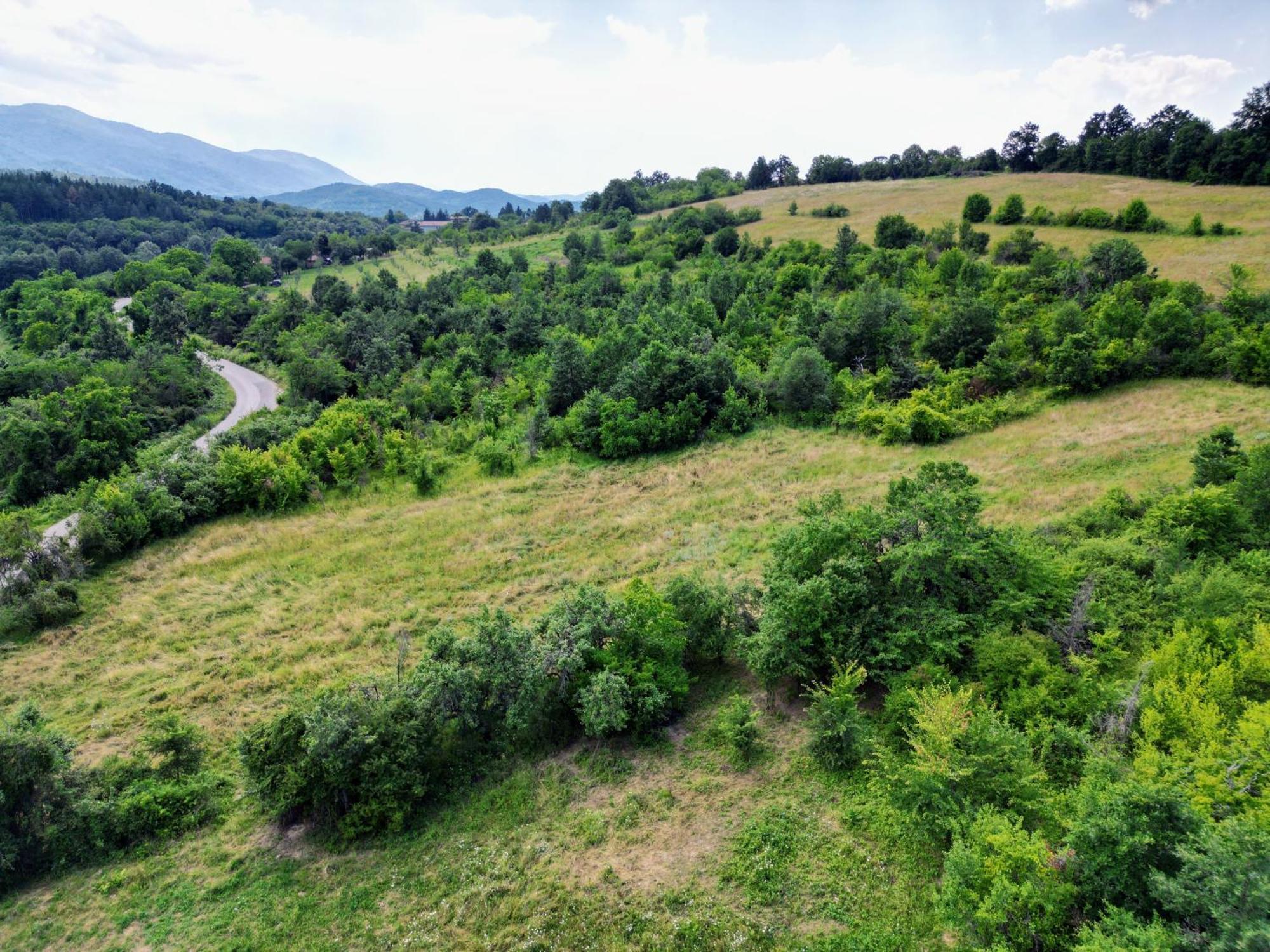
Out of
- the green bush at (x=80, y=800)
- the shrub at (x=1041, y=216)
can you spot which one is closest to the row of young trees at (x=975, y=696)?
the green bush at (x=80, y=800)

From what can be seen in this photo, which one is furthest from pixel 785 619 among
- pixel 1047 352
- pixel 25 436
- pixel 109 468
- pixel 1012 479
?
pixel 25 436

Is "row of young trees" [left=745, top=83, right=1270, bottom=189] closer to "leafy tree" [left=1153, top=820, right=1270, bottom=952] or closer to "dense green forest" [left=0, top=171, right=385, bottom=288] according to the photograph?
"leafy tree" [left=1153, top=820, right=1270, bottom=952]

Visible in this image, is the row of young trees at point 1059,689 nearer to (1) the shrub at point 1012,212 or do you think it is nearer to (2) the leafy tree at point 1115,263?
(2) the leafy tree at point 1115,263

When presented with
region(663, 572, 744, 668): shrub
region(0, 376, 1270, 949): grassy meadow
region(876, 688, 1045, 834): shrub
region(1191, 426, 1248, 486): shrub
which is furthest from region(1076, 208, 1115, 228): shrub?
region(876, 688, 1045, 834): shrub

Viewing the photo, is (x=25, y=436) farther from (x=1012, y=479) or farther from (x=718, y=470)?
(x=1012, y=479)

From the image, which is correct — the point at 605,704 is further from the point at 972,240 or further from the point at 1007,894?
the point at 972,240
